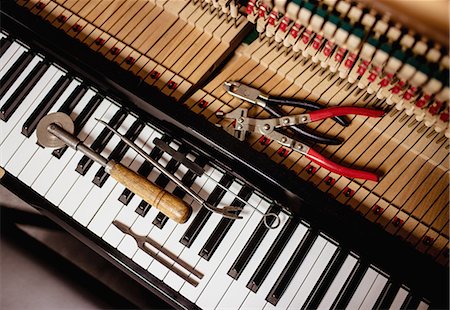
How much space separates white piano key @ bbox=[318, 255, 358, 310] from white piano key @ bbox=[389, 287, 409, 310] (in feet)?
0.74

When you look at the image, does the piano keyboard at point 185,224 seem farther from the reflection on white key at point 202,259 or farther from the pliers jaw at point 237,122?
the pliers jaw at point 237,122

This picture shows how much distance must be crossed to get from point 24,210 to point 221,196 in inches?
69.5

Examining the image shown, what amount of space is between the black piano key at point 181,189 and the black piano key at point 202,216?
0.37ft

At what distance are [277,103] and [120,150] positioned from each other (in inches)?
Result: 31.6

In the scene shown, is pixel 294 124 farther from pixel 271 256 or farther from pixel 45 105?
pixel 45 105

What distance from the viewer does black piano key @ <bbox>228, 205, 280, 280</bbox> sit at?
1919mm

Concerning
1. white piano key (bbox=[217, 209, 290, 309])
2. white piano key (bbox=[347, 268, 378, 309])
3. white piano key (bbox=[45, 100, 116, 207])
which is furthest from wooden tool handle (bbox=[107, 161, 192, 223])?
white piano key (bbox=[347, 268, 378, 309])

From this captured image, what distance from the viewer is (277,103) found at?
81.0 inches

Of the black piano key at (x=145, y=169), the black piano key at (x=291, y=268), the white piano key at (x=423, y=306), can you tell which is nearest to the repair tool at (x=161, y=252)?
the black piano key at (x=145, y=169)

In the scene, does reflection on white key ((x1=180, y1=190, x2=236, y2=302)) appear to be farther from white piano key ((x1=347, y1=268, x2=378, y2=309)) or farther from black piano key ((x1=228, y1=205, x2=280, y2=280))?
white piano key ((x1=347, y1=268, x2=378, y2=309))

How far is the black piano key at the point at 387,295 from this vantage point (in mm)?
1868

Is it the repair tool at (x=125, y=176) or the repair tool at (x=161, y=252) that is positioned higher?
the repair tool at (x=125, y=176)

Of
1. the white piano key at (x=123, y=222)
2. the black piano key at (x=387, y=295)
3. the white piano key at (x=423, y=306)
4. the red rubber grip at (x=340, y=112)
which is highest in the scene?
the red rubber grip at (x=340, y=112)

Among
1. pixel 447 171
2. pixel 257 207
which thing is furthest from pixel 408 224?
pixel 257 207
